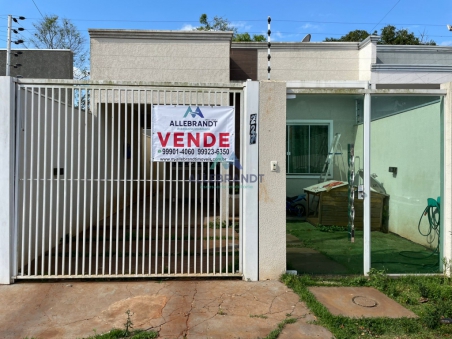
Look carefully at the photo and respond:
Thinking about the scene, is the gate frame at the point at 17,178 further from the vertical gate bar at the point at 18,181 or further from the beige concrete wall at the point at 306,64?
the beige concrete wall at the point at 306,64

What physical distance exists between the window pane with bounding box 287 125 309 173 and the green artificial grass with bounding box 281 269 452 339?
1.86 meters

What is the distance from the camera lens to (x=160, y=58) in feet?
31.9

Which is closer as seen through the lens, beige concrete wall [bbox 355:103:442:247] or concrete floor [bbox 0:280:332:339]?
concrete floor [bbox 0:280:332:339]

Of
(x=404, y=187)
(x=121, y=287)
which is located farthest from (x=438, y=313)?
(x=121, y=287)

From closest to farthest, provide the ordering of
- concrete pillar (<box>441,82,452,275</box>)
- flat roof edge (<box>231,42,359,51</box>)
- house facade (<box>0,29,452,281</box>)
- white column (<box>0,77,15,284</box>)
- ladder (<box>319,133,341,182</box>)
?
white column (<box>0,77,15,284</box>) → house facade (<box>0,29,452,281</box>) → concrete pillar (<box>441,82,452,275</box>) → ladder (<box>319,133,341,182</box>) → flat roof edge (<box>231,42,359,51</box>)

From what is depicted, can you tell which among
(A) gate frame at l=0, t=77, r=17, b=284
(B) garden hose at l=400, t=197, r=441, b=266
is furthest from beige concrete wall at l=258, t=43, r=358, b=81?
(A) gate frame at l=0, t=77, r=17, b=284

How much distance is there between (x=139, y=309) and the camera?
401 cm

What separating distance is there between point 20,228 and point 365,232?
5211mm

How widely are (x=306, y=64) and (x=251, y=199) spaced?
763 centimetres

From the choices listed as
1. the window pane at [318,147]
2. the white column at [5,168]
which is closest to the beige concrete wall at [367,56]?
the window pane at [318,147]

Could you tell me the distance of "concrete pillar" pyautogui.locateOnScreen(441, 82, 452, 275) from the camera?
5059 millimetres

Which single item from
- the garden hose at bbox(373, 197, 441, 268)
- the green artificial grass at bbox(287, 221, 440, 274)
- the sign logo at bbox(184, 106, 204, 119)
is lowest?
the green artificial grass at bbox(287, 221, 440, 274)

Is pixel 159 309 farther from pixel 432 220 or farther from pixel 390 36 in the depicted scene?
pixel 390 36

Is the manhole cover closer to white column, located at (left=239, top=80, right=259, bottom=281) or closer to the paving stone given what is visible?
the paving stone
